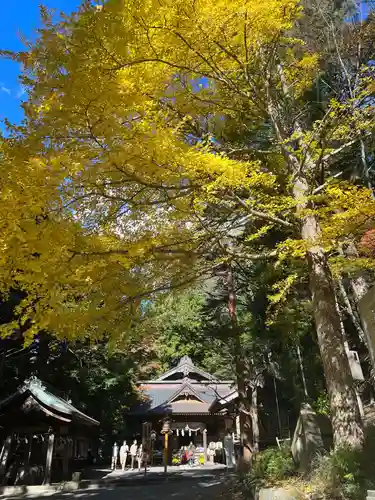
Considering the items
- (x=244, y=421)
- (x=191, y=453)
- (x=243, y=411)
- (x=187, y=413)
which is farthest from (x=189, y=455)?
(x=243, y=411)

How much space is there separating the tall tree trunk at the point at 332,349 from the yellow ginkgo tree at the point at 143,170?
0.06 ft

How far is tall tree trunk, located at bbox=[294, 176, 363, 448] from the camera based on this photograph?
5.19 m

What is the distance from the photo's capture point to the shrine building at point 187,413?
76.7 ft

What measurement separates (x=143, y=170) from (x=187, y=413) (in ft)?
71.8

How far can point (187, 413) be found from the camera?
23391 millimetres

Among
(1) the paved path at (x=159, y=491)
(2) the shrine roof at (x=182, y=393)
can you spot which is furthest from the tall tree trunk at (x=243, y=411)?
(2) the shrine roof at (x=182, y=393)

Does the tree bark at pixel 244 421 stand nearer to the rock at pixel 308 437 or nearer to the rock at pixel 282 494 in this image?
the rock at pixel 308 437

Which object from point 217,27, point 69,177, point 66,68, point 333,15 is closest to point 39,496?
point 69,177

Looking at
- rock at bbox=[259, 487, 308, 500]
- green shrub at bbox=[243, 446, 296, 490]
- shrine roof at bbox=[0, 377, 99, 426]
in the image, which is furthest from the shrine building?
rock at bbox=[259, 487, 308, 500]

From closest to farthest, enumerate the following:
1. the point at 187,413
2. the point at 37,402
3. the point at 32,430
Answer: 1. the point at 37,402
2. the point at 32,430
3. the point at 187,413

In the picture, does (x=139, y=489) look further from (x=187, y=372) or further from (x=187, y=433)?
(x=187, y=372)

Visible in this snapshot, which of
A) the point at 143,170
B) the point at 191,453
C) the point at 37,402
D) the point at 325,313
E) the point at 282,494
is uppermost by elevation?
the point at 143,170

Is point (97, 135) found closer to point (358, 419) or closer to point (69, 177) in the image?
point (69, 177)

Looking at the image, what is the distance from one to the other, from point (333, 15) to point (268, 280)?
7699 millimetres
